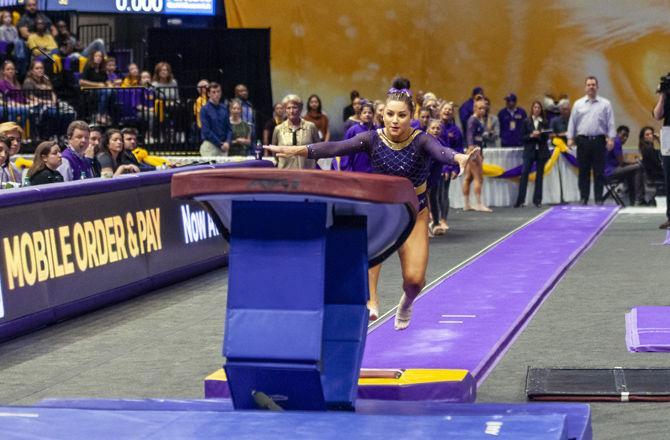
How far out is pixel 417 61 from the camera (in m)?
24.8

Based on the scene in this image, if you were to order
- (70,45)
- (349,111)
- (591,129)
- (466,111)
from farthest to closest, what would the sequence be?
(70,45) → (349,111) → (466,111) → (591,129)

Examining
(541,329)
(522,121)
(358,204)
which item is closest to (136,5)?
(522,121)

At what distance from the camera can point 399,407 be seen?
21.5ft

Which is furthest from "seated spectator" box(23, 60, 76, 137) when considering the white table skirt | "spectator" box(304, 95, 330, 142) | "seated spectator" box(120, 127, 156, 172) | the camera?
the camera

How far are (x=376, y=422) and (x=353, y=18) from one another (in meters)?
19.8

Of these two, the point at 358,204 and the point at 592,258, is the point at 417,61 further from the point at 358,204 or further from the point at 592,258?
the point at 358,204

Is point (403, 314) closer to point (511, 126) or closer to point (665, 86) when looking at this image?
point (665, 86)

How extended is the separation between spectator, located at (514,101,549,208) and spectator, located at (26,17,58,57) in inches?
341

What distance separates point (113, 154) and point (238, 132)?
21.6 feet

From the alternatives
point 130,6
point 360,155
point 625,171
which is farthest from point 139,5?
point 360,155

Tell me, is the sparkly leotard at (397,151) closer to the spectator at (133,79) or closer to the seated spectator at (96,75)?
the seated spectator at (96,75)

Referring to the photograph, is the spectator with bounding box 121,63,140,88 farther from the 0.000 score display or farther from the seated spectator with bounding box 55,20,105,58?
the 0.000 score display

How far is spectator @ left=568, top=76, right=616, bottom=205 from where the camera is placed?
67.7ft

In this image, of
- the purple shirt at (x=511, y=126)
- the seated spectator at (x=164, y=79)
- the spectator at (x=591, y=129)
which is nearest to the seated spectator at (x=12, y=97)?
the seated spectator at (x=164, y=79)
